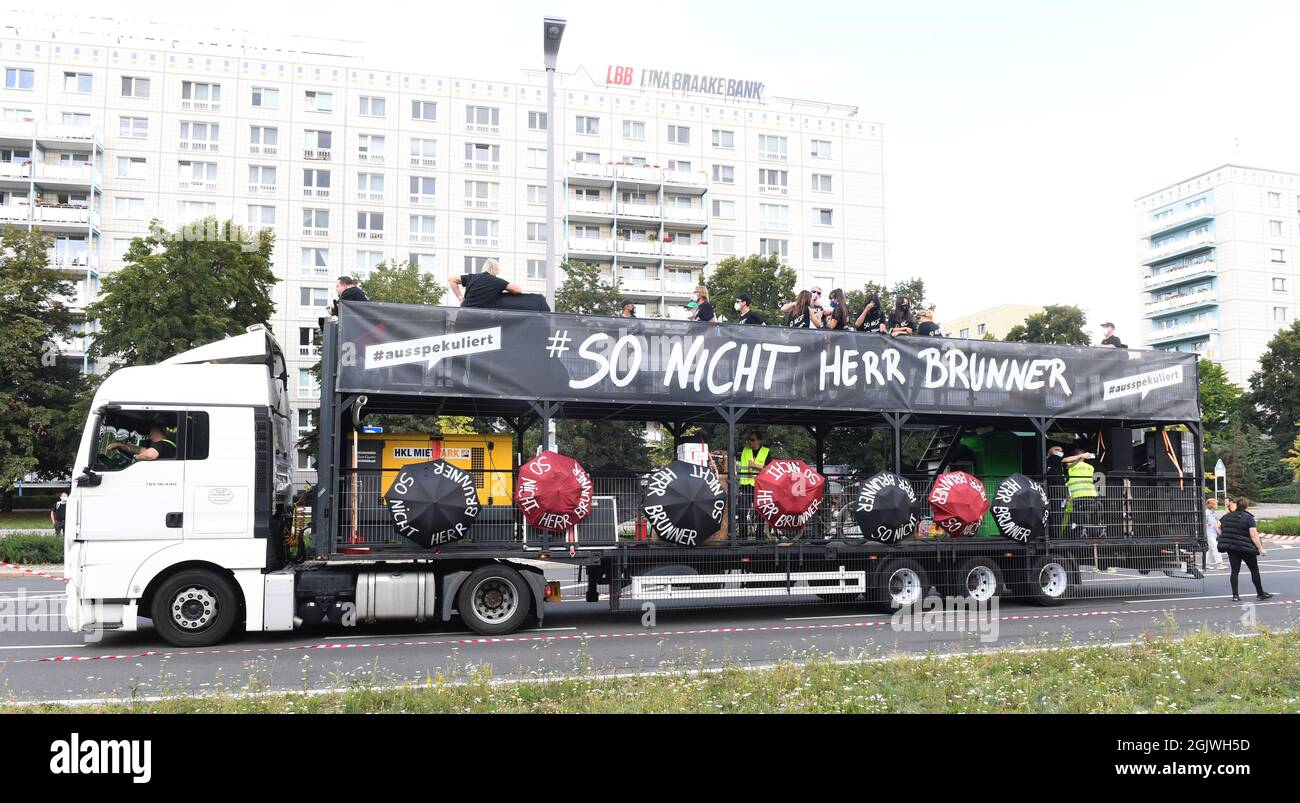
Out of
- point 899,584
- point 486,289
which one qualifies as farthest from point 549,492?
point 899,584

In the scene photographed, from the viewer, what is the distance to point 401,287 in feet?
129

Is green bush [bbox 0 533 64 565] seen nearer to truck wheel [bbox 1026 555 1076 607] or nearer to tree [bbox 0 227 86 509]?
tree [bbox 0 227 86 509]

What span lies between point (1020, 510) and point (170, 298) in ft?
98.1

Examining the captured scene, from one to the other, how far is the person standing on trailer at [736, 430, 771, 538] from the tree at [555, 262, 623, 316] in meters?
22.4

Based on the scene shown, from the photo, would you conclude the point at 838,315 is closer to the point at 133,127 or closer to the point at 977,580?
the point at 977,580

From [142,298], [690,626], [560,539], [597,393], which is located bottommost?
[690,626]

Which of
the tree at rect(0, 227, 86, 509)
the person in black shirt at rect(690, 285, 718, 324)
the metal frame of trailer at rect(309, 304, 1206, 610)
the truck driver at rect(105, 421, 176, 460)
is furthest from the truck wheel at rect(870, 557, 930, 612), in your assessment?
the tree at rect(0, 227, 86, 509)

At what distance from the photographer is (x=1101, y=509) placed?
13.6 metres

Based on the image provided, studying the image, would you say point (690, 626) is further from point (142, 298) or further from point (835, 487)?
point (142, 298)

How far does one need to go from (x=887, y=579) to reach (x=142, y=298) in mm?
29305

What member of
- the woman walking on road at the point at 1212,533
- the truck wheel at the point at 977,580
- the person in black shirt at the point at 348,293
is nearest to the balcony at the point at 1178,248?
the woman walking on road at the point at 1212,533

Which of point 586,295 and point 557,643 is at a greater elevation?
point 586,295

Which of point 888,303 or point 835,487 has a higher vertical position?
point 888,303
